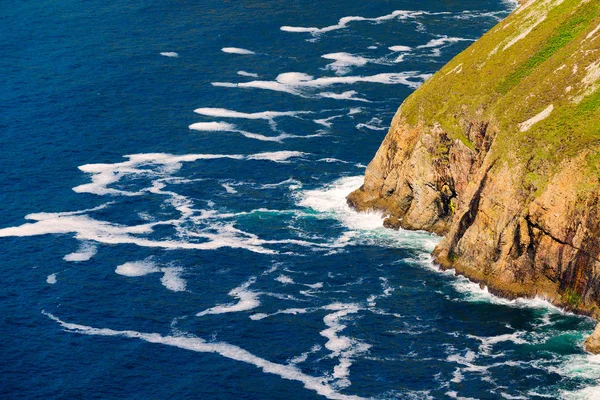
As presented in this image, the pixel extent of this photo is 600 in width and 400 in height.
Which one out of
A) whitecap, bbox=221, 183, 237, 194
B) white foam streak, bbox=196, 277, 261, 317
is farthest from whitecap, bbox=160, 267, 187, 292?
whitecap, bbox=221, 183, 237, 194

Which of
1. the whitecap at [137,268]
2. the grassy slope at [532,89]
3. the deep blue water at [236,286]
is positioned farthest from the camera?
the whitecap at [137,268]

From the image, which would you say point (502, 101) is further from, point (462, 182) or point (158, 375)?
point (158, 375)

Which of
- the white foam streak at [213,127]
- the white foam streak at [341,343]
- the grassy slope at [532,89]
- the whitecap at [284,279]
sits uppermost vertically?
the grassy slope at [532,89]

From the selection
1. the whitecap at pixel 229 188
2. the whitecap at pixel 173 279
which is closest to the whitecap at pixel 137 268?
the whitecap at pixel 173 279

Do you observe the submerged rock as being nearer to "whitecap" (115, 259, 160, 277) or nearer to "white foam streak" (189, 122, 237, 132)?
"whitecap" (115, 259, 160, 277)

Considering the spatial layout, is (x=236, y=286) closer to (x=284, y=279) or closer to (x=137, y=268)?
(x=284, y=279)

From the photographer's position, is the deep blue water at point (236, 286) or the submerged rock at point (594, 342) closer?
the submerged rock at point (594, 342)

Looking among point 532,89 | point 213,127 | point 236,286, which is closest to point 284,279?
point 236,286

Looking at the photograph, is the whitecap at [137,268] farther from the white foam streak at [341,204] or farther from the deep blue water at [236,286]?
the white foam streak at [341,204]
